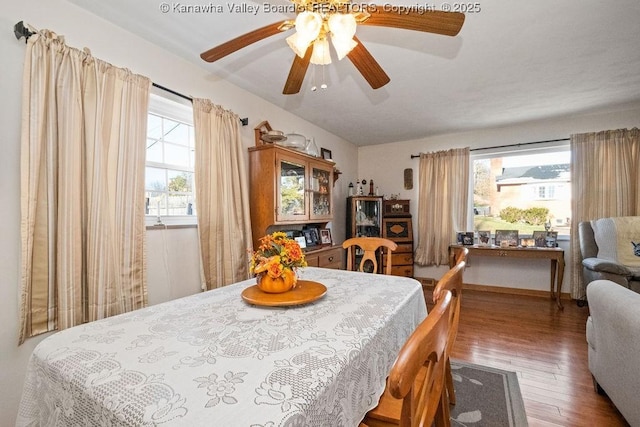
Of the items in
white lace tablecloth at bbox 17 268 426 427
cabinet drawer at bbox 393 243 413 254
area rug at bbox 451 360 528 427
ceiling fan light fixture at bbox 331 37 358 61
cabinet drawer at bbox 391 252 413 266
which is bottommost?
area rug at bbox 451 360 528 427

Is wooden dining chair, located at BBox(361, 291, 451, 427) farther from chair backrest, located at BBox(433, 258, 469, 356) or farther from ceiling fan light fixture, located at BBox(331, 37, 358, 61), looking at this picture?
ceiling fan light fixture, located at BBox(331, 37, 358, 61)

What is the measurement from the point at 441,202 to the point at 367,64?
3.31 m

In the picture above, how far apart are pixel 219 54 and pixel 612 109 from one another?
4.42 metres

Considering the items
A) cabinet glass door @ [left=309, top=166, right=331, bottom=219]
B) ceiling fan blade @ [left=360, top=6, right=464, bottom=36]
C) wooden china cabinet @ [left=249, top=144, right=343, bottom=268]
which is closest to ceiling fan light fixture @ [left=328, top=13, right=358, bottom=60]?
ceiling fan blade @ [left=360, top=6, right=464, bottom=36]

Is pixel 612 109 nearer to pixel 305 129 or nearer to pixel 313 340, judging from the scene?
pixel 305 129

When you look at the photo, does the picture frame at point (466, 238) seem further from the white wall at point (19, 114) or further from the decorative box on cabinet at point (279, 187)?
the white wall at point (19, 114)

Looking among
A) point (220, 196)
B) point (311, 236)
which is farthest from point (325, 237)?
point (220, 196)

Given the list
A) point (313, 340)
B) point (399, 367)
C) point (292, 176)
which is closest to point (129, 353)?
point (313, 340)

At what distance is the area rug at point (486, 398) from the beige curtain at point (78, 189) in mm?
2101

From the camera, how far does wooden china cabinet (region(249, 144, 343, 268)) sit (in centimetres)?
257

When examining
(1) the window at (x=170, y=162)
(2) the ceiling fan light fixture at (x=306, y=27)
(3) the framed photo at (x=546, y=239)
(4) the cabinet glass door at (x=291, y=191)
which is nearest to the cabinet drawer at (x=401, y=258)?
(3) the framed photo at (x=546, y=239)

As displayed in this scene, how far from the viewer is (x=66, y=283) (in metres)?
1.46

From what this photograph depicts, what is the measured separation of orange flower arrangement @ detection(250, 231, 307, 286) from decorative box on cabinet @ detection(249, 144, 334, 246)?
4.02 feet

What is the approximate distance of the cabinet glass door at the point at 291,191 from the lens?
104 inches
